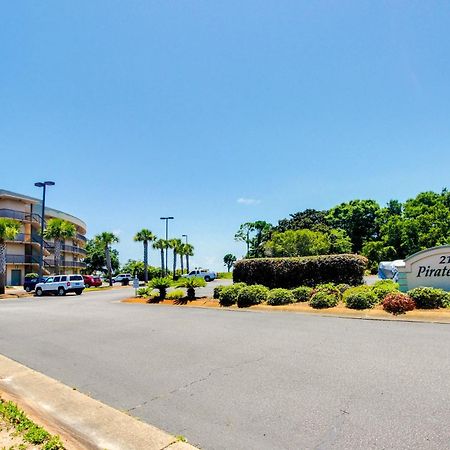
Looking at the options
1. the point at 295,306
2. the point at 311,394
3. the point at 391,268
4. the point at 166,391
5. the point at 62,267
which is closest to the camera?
the point at 311,394

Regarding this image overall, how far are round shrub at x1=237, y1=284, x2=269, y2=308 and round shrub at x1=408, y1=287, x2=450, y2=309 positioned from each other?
6.05 metres

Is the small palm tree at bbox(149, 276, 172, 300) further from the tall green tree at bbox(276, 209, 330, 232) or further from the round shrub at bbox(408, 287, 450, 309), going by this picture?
the tall green tree at bbox(276, 209, 330, 232)

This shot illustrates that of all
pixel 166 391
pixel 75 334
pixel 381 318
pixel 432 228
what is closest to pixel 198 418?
pixel 166 391

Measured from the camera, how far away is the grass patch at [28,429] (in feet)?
12.7

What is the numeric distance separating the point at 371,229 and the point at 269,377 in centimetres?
6478

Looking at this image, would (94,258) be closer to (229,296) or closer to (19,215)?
(19,215)

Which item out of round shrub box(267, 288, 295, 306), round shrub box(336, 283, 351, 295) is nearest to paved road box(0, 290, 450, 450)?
round shrub box(267, 288, 295, 306)

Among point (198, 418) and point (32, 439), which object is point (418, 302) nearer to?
point (198, 418)

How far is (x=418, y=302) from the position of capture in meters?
12.2

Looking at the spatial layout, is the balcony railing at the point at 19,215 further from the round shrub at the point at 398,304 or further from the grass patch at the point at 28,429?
the grass patch at the point at 28,429

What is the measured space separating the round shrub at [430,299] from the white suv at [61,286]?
2735 cm

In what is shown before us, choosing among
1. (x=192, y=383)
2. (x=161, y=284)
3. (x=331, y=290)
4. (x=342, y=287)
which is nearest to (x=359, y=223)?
(x=161, y=284)

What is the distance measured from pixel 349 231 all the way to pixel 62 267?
4778cm

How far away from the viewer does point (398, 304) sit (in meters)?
12.0
